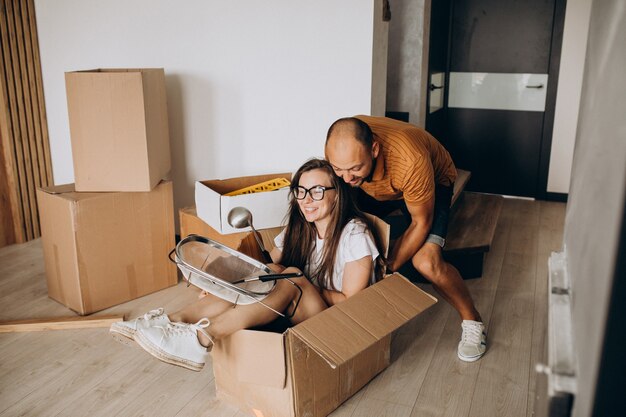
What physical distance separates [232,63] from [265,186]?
29.1 inches

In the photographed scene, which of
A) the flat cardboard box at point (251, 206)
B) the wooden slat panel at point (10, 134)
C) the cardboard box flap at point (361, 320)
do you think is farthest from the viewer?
the wooden slat panel at point (10, 134)

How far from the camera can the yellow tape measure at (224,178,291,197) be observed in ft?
8.16

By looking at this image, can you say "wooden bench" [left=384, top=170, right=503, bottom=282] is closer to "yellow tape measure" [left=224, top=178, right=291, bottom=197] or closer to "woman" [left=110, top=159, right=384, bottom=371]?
"yellow tape measure" [left=224, top=178, right=291, bottom=197]

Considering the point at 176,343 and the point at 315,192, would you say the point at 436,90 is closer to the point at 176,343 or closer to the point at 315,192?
the point at 315,192

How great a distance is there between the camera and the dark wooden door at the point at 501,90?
4.22 metres

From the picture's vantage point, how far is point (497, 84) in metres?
4.42

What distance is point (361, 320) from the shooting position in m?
1.69

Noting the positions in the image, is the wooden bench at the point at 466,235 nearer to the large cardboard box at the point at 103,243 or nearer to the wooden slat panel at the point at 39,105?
the large cardboard box at the point at 103,243

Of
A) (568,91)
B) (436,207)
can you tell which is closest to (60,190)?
(436,207)

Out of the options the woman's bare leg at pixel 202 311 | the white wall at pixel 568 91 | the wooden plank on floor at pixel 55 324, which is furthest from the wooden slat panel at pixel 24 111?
the white wall at pixel 568 91

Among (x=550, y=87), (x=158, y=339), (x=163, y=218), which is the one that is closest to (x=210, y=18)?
(x=163, y=218)

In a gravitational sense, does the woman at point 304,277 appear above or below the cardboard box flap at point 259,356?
above

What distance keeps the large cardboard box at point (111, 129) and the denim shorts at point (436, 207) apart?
1023 mm

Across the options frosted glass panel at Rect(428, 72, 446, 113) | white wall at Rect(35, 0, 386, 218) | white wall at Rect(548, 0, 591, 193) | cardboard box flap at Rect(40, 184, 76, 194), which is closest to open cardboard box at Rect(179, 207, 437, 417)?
white wall at Rect(35, 0, 386, 218)
